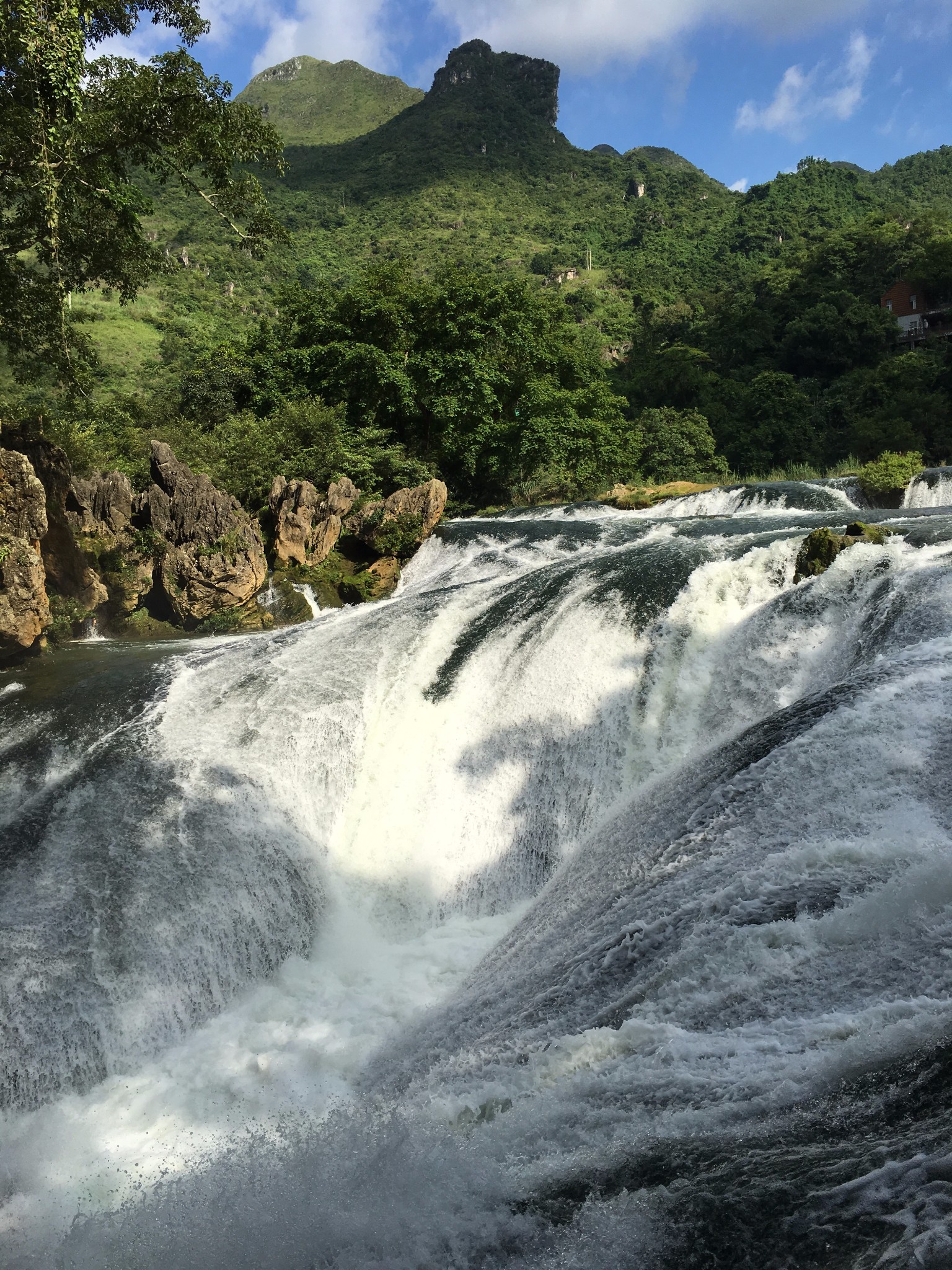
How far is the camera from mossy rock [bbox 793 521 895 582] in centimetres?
770

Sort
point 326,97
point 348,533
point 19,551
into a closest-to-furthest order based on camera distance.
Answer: point 19,551 < point 348,533 < point 326,97

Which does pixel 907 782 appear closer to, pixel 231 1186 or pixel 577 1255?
pixel 577 1255

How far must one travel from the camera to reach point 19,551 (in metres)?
10.5

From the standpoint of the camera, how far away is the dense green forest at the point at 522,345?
20.6 metres

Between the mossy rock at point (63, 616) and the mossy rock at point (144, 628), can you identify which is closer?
the mossy rock at point (63, 616)

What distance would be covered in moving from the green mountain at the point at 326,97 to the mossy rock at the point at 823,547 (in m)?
132

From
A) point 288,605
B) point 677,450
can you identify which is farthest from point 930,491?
point 677,450

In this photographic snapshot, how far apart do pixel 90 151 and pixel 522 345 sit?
13.7m

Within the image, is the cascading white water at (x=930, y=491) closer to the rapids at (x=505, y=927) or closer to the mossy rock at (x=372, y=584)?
the rapids at (x=505, y=927)

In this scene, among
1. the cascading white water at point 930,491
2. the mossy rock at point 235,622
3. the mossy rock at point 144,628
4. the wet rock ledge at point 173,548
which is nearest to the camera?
the wet rock ledge at point 173,548

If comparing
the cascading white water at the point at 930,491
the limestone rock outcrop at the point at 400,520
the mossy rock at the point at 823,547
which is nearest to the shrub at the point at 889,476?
the cascading white water at the point at 930,491

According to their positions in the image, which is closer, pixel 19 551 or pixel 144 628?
pixel 19 551

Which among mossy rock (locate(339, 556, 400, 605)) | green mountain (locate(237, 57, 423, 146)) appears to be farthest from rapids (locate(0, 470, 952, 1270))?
green mountain (locate(237, 57, 423, 146))

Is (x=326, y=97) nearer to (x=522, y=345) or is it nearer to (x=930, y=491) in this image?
(x=522, y=345)
